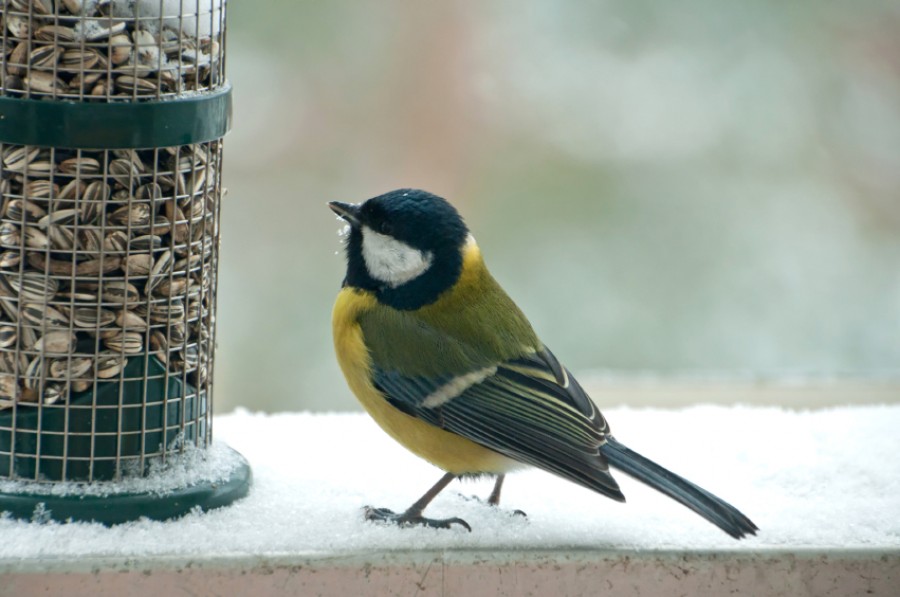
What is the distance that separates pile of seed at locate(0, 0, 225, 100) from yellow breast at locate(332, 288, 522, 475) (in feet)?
2.12

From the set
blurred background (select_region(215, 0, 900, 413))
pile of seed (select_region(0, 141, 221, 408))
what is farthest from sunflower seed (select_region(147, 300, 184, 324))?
blurred background (select_region(215, 0, 900, 413))

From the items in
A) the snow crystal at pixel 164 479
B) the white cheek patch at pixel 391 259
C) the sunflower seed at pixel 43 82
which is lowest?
the snow crystal at pixel 164 479

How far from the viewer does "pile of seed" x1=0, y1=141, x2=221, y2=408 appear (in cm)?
264

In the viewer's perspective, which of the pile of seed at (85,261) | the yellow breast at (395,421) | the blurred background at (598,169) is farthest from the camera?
the blurred background at (598,169)

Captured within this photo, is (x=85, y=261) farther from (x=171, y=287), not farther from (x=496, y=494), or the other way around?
(x=496, y=494)

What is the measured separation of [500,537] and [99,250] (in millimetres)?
958

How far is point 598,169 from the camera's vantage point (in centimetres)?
566

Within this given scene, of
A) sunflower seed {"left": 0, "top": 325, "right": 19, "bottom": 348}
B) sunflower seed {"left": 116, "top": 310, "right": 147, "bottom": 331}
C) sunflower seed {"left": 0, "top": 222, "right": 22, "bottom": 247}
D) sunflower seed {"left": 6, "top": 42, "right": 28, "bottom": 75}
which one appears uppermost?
sunflower seed {"left": 6, "top": 42, "right": 28, "bottom": 75}

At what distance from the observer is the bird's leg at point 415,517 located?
2799mm

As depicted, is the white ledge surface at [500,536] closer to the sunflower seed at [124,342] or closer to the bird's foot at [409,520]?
the bird's foot at [409,520]

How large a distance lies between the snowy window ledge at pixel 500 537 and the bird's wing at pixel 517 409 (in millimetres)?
161

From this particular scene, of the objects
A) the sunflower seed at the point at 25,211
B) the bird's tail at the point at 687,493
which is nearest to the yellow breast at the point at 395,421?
the bird's tail at the point at 687,493

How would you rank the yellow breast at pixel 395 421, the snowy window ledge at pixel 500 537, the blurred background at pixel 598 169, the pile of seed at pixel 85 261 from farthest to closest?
the blurred background at pixel 598 169 < the yellow breast at pixel 395 421 < the pile of seed at pixel 85 261 < the snowy window ledge at pixel 500 537

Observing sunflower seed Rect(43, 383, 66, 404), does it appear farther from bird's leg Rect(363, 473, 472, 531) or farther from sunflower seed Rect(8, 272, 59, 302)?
bird's leg Rect(363, 473, 472, 531)
